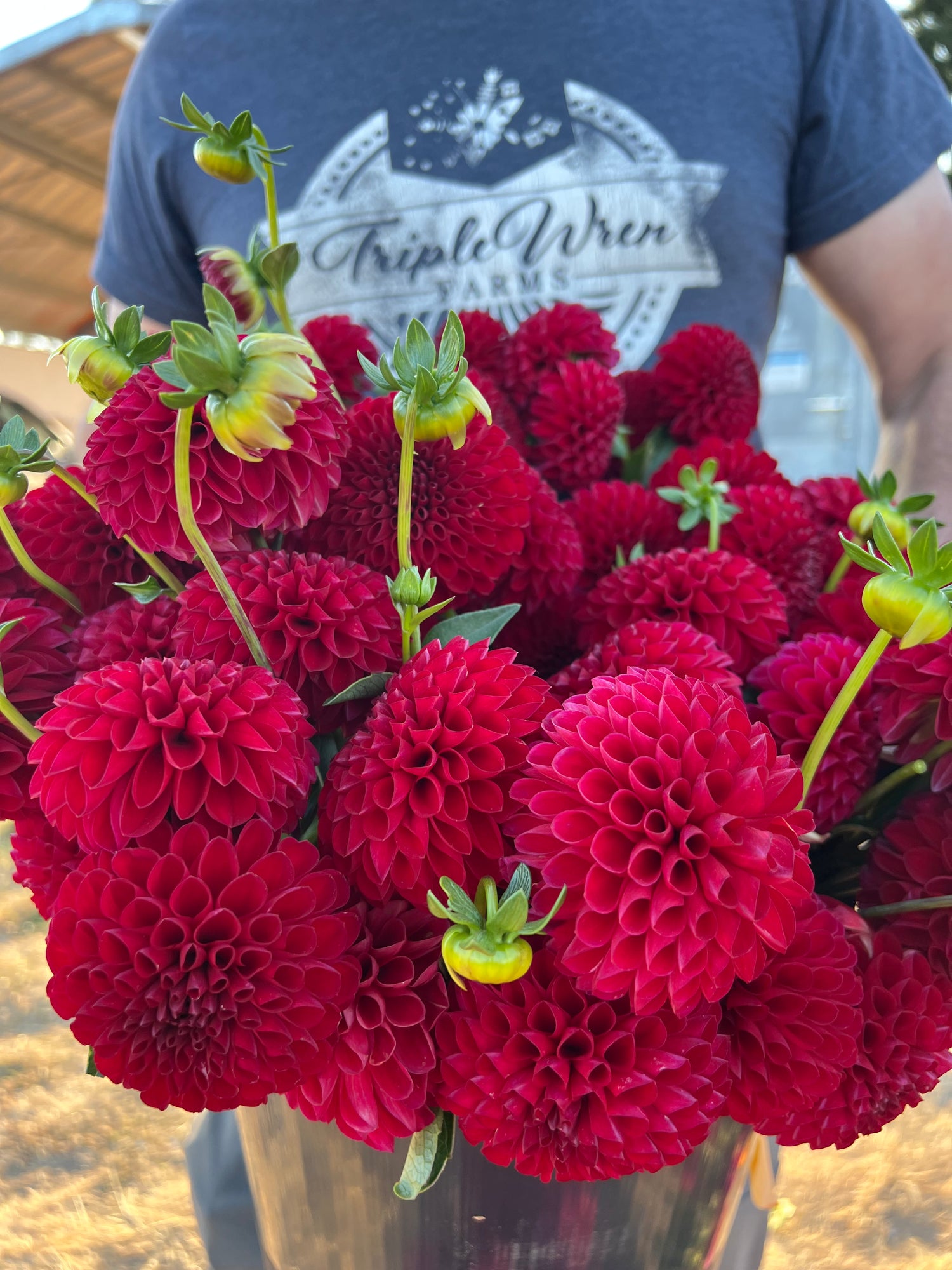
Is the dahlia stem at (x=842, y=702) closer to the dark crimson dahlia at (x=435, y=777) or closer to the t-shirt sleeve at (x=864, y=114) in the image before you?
the dark crimson dahlia at (x=435, y=777)

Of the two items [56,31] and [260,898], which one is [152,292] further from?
[56,31]

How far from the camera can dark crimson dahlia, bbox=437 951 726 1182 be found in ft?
0.64

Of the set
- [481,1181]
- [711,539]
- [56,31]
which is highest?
[56,31]

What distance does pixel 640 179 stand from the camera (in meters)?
0.68

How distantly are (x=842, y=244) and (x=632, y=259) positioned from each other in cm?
15

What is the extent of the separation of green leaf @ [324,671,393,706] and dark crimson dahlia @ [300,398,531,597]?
0.04m

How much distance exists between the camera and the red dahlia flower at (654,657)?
0.75 ft

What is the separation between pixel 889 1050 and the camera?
0.76ft

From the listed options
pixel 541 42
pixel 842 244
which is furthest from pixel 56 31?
pixel 842 244

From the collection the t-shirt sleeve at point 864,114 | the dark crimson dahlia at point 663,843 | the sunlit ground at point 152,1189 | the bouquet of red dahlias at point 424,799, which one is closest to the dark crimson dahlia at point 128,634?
the bouquet of red dahlias at point 424,799

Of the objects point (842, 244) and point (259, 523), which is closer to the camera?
point (259, 523)

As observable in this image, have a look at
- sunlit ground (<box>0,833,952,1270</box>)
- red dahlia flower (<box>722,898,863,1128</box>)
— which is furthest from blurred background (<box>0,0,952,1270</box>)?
red dahlia flower (<box>722,898,863,1128</box>)

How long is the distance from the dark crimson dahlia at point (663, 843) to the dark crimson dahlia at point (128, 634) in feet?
0.33

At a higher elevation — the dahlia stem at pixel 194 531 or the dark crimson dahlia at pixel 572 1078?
the dahlia stem at pixel 194 531
